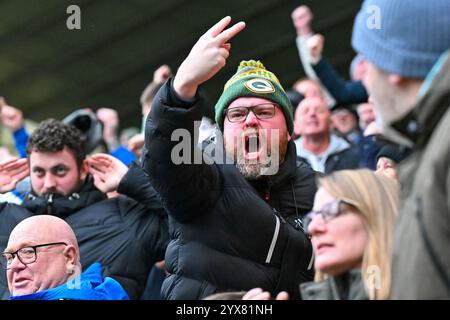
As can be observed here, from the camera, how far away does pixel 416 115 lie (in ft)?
8.89

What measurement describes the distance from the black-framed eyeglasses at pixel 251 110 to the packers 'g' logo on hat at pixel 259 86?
76 mm

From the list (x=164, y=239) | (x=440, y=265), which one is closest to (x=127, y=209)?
(x=164, y=239)

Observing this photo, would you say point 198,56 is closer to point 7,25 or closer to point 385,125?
point 385,125

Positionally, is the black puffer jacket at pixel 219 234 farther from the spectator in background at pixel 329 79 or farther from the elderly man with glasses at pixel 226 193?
Result: the spectator in background at pixel 329 79

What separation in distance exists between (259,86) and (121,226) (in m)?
1.55

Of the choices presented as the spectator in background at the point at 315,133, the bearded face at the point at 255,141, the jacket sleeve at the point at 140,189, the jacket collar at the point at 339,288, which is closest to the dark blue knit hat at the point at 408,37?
the jacket collar at the point at 339,288

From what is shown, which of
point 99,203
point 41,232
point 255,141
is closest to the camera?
point 255,141

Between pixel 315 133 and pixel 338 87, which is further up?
pixel 338 87

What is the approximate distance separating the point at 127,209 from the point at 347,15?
5.52 metres

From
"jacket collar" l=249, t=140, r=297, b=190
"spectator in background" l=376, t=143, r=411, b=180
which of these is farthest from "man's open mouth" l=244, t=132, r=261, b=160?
"spectator in background" l=376, t=143, r=411, b=180

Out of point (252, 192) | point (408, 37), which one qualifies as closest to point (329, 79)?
point (252, 192)

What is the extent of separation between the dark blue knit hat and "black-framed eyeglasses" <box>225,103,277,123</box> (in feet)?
5.82

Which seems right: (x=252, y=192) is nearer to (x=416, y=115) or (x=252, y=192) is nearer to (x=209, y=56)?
(x=209, y=56)

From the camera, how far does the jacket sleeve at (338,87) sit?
7891 mm
